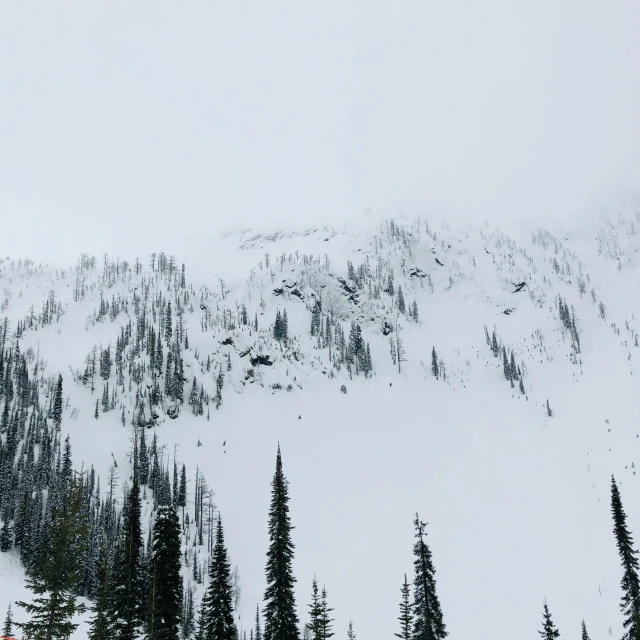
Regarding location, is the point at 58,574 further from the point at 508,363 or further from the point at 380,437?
the point at 508,363

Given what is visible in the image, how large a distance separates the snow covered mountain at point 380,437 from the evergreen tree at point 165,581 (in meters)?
47.6

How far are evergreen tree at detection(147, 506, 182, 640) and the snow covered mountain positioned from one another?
1873 inches

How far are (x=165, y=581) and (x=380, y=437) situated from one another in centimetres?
10659

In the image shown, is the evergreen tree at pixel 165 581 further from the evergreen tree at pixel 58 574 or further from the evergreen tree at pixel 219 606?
the evergreen tree at pixel 58 574

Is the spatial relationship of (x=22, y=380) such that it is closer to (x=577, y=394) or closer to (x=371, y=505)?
(x=371, y=505)

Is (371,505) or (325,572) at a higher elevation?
(371,505)

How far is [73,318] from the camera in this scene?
200 metres

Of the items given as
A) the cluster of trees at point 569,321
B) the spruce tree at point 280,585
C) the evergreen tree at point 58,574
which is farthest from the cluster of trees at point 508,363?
the evergreen tree at point 58,574

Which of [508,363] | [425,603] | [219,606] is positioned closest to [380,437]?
[508,363]

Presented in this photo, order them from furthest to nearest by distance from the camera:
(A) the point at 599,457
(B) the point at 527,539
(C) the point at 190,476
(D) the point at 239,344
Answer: (D) the point at 239,344 < (C) the point at 190,476 < (A) the point at 599,457 < (B) the point at 527,539

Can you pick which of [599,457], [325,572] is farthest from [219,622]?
[599,457]

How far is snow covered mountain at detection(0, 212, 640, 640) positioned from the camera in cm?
7519

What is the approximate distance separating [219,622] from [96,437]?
113936mm

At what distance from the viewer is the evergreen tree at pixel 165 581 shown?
26547 mm
